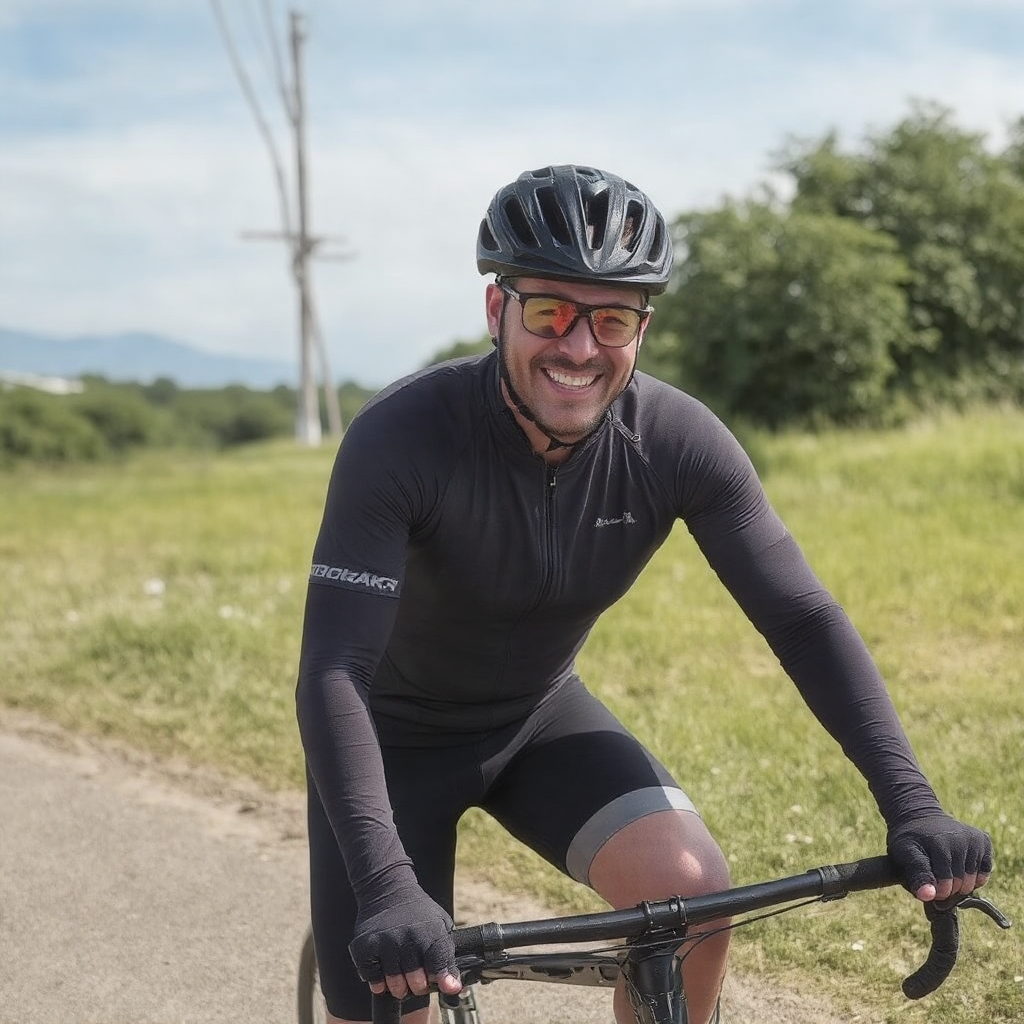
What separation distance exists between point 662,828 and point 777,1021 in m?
1.42

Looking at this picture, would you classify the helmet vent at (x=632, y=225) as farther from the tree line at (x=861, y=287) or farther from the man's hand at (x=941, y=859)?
the tree line at (x=861, y=287)

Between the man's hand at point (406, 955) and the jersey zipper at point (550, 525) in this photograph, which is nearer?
the man's hand at point (406, 955)

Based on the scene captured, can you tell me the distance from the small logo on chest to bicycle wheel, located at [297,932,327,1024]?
1322 mm

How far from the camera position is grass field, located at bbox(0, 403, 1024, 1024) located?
14.0 feet

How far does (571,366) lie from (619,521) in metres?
0.40

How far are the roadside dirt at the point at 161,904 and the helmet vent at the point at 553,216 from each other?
2.35m

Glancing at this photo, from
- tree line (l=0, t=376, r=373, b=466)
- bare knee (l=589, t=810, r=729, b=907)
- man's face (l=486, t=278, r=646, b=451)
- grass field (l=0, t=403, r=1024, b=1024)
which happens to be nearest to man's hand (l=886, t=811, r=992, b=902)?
bare knee (l=589, t=810, r=729, b=907)

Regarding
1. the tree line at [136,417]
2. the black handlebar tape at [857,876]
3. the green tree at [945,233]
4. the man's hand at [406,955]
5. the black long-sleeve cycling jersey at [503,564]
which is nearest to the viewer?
the man's hand at [406,955]

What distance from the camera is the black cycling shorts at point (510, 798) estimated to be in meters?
2.82

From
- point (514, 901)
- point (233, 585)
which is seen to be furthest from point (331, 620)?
point (233, 585)

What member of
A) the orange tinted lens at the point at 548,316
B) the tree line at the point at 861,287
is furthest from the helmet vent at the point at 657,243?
the tree line at the point at 861,287

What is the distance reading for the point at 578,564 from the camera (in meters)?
2.90

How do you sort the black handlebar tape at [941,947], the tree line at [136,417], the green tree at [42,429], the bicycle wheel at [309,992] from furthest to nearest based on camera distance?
the tree line at [136,417]
the green tree at [42,429]
the bicycle wheel at [309,992]
the black handlebar tape at [941,947]

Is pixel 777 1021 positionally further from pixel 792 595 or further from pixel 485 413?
pixel 485 413
